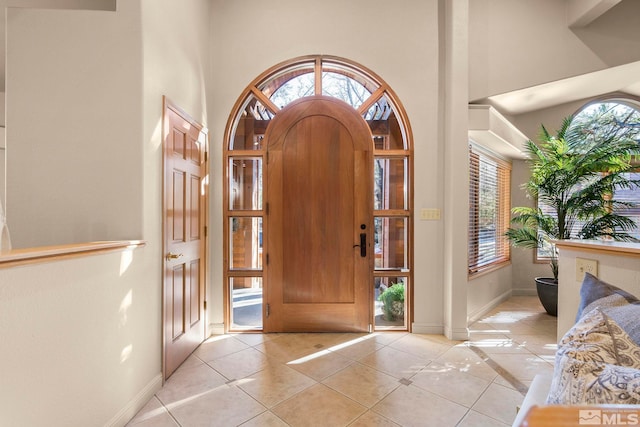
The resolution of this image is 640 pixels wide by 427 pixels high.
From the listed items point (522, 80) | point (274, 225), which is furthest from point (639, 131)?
point (274, 225)

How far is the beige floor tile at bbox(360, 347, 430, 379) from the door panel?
1525 millimetres

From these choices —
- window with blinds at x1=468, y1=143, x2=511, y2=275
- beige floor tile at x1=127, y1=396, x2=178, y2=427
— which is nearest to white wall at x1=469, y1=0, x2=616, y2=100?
window with blinds at x1=468, y1=143, x2=511, y2=275

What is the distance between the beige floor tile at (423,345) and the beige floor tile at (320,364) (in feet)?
1.85

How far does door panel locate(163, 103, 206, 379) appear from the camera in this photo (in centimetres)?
208

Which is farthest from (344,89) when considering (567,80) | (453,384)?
(453,384)

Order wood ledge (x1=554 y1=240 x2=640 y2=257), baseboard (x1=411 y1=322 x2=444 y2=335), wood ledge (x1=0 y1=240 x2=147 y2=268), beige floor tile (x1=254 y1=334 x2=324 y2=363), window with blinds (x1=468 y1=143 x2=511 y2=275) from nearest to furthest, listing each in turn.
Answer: wood ledge (x1=0 y1=240 x2=147 y2=268), wood ledge (x1=554 y1=240 x2=640 y2=257), beige floor tile (x1=254 y1=334 x2=324 y2=363), baseboard (x1=411 y1=322 x2=444 y2=335), window with blinds (x1=468 y1=143 x2=511 y2=275)

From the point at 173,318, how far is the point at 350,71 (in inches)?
115

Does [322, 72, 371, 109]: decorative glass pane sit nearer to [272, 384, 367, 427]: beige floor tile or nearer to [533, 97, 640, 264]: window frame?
[272, 384, 367, 427]: beige floor tile

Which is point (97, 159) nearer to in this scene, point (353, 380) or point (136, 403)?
point (136, 403)

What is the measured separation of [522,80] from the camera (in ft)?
9.99

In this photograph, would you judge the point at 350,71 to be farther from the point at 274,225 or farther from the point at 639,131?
the point at 639,131

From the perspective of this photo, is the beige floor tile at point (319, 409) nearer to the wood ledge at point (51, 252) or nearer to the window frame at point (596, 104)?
the wood ledge at point (51, 252)

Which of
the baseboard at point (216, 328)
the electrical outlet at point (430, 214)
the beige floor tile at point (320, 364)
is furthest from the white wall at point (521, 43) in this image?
the baseboard at point (216, 328)

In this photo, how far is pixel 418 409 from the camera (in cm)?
173
